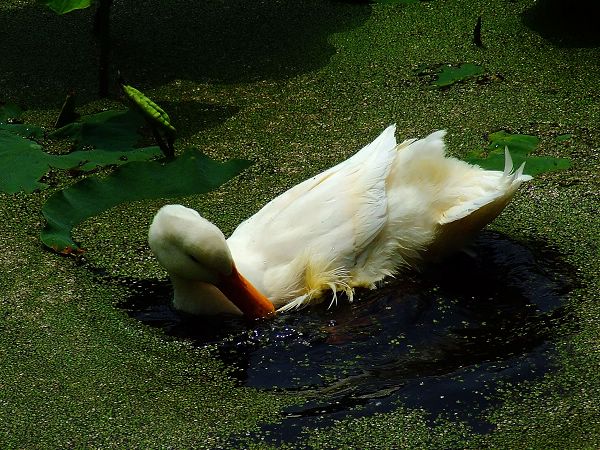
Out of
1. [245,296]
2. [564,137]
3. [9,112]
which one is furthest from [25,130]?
[564,137]

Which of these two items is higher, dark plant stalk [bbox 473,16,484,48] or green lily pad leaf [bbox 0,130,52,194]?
dark plant stalk [bbox 473,16,484,48]

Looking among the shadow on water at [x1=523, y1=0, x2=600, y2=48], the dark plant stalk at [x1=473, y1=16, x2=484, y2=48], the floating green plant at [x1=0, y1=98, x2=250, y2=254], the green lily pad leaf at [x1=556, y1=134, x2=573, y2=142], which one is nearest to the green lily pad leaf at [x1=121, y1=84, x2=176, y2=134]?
the floating green plant at [x1=0, y1=98, x2=250, y2=254]

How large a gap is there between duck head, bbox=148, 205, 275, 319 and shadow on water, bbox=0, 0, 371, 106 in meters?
1.53

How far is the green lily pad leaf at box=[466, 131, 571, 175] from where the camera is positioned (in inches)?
144

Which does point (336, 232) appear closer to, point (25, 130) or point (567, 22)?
point (25, 130)

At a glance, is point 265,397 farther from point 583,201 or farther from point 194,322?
point 583,201

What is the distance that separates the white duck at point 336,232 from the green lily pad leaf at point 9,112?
139 centimetres

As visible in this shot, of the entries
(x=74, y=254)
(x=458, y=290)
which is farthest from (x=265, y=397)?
(x=74, y=254)

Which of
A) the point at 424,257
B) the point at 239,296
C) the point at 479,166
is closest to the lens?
the point at 239,296

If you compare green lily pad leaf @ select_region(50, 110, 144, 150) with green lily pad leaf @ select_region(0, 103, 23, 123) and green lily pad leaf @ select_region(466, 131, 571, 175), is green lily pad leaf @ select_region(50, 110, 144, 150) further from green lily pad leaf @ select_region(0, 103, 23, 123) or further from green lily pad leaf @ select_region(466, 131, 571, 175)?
green lily pad leaf @ select_region(466, 131, 571, 175)

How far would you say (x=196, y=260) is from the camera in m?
3.07

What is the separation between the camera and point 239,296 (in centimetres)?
308

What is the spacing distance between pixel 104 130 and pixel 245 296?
131 centimetres

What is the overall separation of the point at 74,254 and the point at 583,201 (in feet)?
5.57
